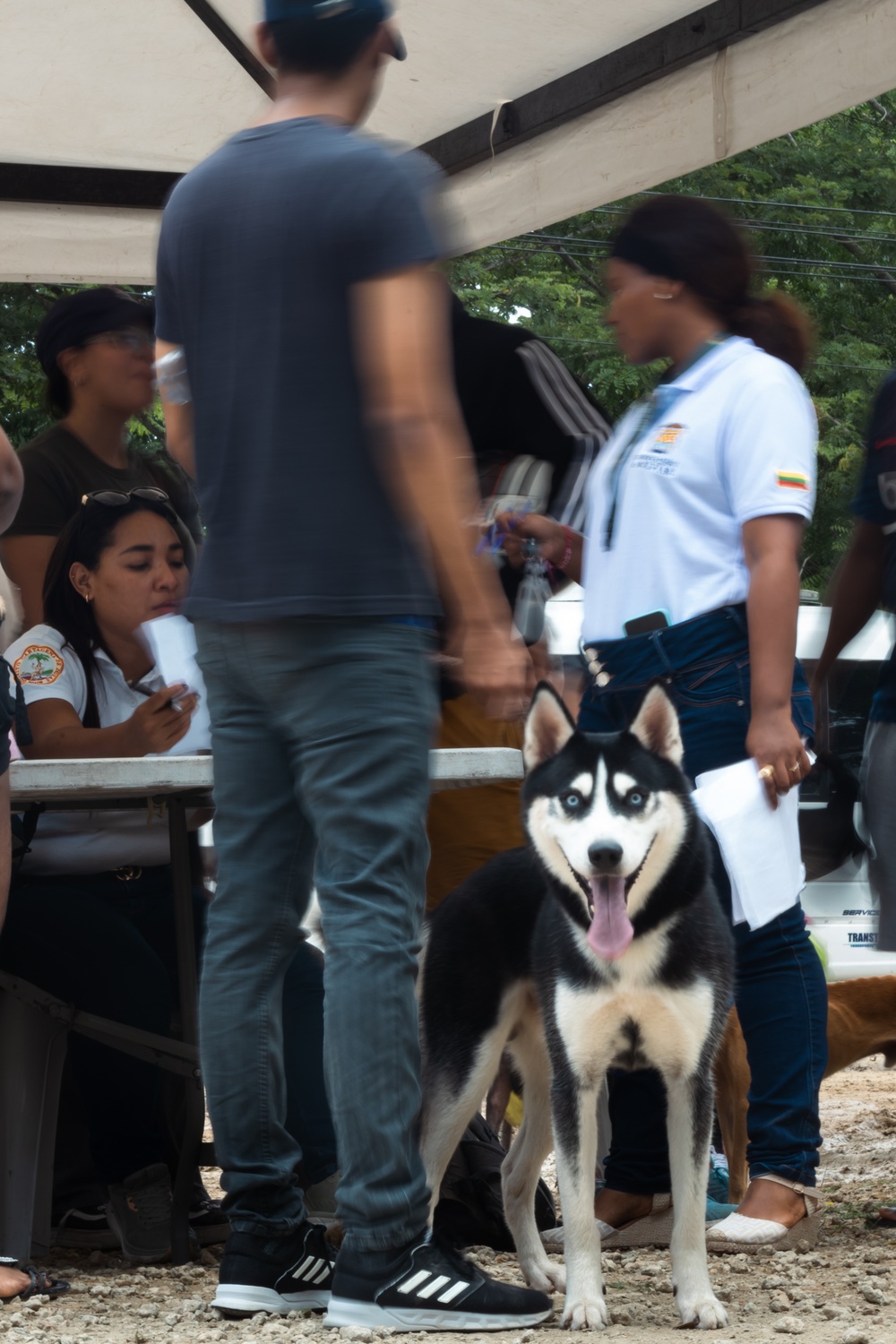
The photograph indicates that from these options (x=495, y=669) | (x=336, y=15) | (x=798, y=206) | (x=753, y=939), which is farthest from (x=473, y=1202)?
(x=798, y=206)

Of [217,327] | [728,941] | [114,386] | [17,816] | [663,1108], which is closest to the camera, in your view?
[217,327]

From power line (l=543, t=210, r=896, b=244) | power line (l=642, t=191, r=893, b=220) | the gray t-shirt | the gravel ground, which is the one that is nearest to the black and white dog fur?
the gravel ground

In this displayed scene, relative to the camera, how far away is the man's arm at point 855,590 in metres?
3.96

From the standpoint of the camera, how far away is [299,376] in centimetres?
→ 255

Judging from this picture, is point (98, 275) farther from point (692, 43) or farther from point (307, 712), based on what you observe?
point (307, 712)

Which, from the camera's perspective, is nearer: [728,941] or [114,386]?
[728,941]

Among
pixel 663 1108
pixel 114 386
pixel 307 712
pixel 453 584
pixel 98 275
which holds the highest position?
pixel 98 275

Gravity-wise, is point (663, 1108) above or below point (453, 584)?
below

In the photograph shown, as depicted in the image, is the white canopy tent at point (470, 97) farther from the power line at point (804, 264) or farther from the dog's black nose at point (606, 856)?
the power line at point (804, 264)

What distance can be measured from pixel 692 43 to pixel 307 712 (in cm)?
264

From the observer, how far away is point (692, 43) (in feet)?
14.0

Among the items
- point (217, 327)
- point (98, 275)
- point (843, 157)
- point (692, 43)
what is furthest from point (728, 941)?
point (843, 157)

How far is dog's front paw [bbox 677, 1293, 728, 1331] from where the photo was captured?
106 inches

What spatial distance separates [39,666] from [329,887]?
1.67 metres
